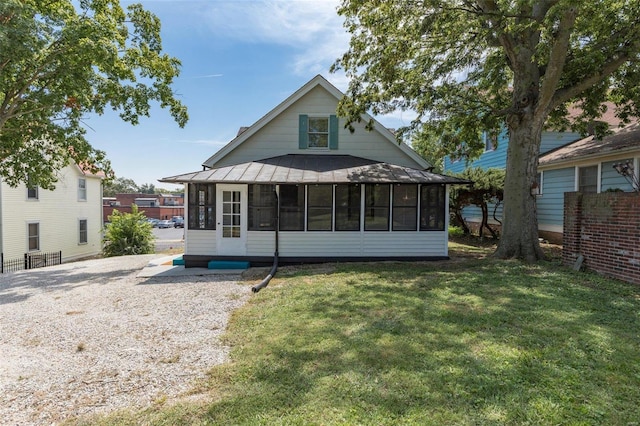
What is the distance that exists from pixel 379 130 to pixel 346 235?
408 centimetres

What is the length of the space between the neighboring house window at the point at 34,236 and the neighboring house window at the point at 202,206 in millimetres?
12437

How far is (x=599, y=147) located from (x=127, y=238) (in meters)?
19.1

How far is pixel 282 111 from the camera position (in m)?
11.2

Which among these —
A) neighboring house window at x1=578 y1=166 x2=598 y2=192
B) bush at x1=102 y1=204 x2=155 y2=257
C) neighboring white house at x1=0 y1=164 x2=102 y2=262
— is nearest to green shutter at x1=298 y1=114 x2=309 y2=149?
bush at x1=102 y1=204 x2=155 y2=257

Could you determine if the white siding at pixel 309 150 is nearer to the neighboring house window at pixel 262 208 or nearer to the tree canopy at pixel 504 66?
the tree canopy at pixel 504 66

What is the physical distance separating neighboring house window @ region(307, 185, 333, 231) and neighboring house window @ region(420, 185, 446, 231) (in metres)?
2.74

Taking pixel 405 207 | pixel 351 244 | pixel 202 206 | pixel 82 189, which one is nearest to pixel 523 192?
pixel 405 207

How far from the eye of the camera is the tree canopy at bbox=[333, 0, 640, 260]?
7.87m

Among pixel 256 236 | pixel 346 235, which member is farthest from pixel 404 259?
pixel 256 236

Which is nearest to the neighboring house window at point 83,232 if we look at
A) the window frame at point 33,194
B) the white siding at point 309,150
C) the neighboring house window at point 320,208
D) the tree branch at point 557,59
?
the window frame at point 33,194

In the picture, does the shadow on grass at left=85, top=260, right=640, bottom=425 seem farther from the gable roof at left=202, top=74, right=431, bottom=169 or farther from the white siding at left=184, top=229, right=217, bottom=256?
the gable roof at left=202, top=74, right=431, bottom=169

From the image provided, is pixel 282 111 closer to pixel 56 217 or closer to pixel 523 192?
pixel 523 192

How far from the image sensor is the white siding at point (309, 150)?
448 inches

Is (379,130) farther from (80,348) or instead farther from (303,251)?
(80,348)
